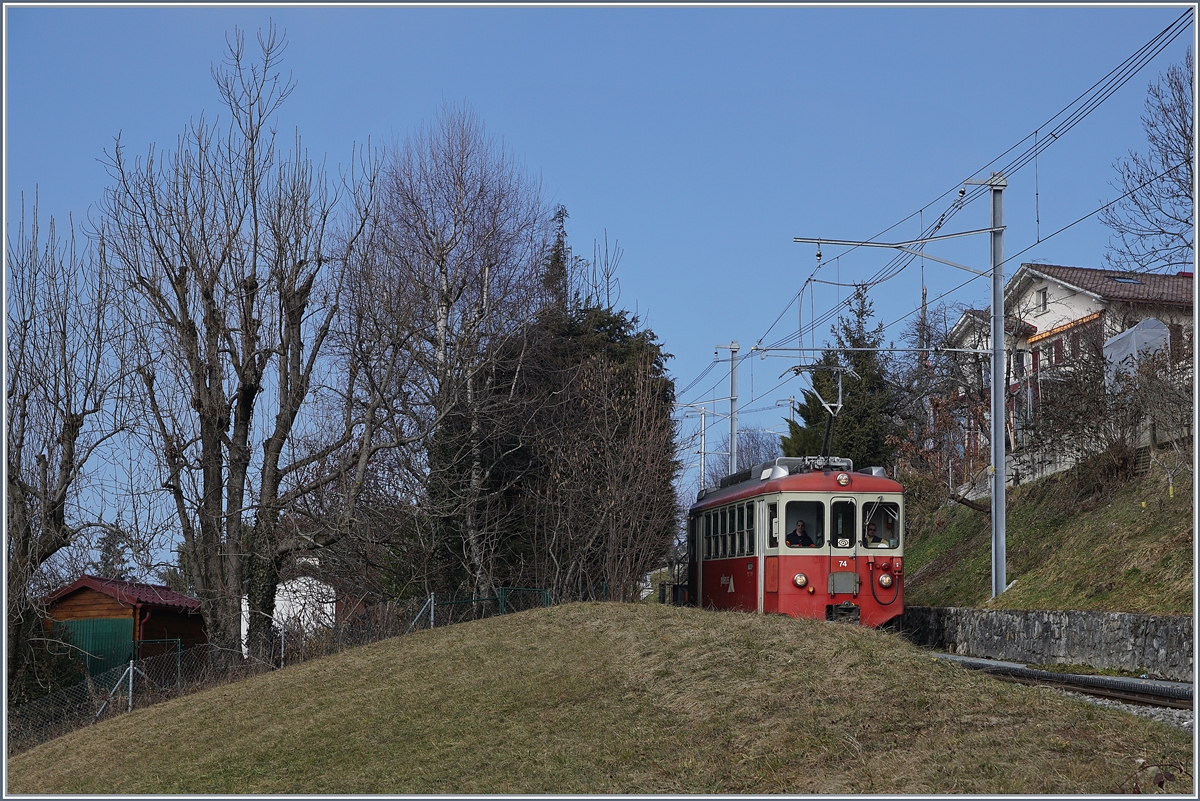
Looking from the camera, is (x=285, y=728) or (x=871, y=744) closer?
(x=871, y=744)

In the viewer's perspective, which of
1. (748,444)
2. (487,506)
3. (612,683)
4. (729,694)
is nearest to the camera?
(729,694)

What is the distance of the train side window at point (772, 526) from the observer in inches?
739

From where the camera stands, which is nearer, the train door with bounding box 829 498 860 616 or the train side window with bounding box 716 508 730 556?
the train door with bounding box 829 498 860 616

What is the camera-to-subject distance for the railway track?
12.1m

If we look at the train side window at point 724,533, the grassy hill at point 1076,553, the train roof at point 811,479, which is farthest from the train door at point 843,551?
the grassy hill at point 1076,553

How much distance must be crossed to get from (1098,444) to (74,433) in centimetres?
2019

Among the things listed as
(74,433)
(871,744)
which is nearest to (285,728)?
(871,744)

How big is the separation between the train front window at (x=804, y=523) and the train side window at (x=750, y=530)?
1025 millimetres

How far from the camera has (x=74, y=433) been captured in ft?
72.6

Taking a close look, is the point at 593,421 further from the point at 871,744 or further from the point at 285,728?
the point at 871,744

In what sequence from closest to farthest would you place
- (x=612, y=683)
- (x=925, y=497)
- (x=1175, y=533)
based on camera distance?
(x=612, y=683) < (x=1175, y=533) < (x=925, y=497)

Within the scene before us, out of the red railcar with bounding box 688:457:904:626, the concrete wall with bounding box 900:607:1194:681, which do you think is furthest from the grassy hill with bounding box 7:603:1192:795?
the concrete wall with bounding box 900:607:1194:681

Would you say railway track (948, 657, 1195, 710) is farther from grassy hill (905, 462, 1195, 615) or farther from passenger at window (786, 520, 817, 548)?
passenger at window (786, 520, 817, 548)

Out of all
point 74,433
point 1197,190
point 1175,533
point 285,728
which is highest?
point 1197,190
